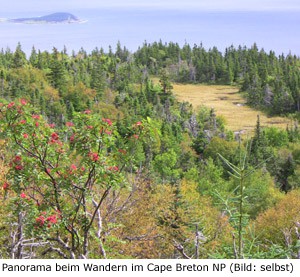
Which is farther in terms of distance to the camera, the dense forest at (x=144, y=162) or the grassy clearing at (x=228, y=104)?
the grassy clearing at (x=228, y=104)

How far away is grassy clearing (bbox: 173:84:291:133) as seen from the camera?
356ft

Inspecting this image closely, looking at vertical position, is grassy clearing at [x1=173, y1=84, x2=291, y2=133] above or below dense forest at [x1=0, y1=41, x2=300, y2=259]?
below

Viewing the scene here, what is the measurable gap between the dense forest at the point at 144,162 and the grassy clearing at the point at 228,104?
4062 mm

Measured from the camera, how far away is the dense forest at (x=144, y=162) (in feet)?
30.3

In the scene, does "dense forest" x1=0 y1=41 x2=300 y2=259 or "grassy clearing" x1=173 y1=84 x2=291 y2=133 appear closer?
"dense forest" x1=0 y1=41 x2=300 y2=259

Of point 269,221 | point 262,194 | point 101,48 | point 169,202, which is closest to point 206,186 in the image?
point 262,194

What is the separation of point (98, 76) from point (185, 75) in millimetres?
65148

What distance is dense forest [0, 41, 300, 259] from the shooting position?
9250 millimetres

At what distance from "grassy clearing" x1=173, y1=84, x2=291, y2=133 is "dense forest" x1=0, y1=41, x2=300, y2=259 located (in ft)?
13.3

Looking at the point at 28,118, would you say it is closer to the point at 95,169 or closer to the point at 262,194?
the point at 95,169

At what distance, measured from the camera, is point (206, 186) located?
52656 millimetres

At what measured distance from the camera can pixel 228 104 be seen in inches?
5098

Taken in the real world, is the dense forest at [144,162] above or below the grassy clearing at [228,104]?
above

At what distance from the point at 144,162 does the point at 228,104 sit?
74.8 metres
